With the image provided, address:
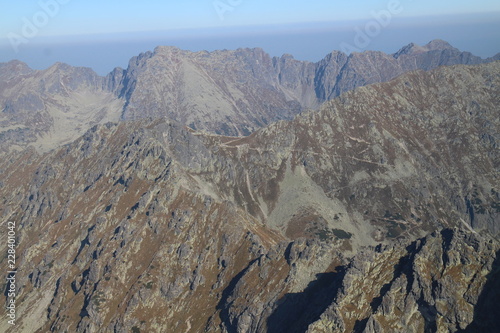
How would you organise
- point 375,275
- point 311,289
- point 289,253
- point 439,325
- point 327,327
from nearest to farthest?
point 439,325
point 327,327
point 375,275
point 311,289
point 289,253

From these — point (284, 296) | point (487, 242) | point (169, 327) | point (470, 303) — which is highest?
point (487, 242)

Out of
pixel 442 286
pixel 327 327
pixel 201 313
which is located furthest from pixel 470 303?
pixel 201 313

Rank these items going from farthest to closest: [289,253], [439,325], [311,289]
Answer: [289,253] → [311,289] → [439,325]

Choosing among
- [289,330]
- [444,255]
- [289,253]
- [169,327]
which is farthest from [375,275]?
[169,327]

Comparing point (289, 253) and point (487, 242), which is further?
point (289, 253)

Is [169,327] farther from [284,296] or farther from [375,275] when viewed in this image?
[375,275]

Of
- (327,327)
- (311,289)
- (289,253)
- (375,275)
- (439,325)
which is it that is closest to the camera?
(439,325)

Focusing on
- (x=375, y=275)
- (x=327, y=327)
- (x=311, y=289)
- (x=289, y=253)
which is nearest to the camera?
(x=327, y=327)

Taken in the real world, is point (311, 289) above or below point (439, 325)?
below

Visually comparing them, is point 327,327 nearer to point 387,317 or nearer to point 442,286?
point 387,317
